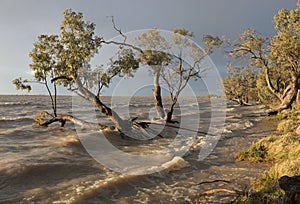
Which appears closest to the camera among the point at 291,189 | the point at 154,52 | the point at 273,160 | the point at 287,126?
the point at 291,189

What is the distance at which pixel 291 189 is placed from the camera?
152 inches

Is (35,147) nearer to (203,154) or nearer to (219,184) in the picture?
(203,154)

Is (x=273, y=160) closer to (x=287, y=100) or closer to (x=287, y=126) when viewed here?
(x=287, y=126)

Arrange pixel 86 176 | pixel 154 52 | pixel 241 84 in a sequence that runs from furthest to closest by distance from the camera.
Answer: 1. pixel 241 84
2. pixel 154 52
3. pixel 86 176

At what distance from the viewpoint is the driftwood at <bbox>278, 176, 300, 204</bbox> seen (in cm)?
378

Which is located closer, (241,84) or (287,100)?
(287,100)

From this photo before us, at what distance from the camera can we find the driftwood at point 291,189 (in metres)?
3.78

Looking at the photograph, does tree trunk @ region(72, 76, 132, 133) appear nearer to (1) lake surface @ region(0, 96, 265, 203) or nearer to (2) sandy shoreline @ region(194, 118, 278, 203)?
(1) lake surface @ region(0, 96, 265, 203)

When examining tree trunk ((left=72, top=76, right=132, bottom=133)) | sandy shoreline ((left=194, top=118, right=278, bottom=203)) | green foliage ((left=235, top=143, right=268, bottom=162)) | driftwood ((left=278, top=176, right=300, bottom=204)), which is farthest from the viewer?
tree trunk ((left=72, top=76, right=132, bottom=133))

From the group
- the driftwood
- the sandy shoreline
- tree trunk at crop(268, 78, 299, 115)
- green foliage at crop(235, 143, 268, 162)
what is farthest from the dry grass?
tree trunk at crop(268, 78, 299, 115)

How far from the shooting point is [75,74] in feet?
61.2

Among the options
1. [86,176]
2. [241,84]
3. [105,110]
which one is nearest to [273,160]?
[86,176]

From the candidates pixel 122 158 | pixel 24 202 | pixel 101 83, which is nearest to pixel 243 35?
pixel 101 83

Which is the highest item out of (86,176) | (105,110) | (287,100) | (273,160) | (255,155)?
(287,100)
